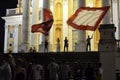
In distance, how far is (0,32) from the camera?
6406 centimetres

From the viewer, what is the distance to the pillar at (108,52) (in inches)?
711

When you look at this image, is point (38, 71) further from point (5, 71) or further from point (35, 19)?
point (35, 19)

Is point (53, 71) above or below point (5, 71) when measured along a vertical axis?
below

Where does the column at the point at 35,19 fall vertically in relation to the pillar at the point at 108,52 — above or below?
above

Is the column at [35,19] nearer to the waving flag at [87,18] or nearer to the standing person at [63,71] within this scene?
the waving flag at [87,18]

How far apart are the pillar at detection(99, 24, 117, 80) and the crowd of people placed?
97cm

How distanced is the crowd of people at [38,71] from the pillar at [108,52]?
97 centimetres

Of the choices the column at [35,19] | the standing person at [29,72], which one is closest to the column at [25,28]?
the column at [35,19]

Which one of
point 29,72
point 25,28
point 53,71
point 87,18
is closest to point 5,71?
point 29,72

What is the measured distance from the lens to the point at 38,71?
1795 cm

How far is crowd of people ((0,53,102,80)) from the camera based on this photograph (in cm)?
1500

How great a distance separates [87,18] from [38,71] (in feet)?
29.5

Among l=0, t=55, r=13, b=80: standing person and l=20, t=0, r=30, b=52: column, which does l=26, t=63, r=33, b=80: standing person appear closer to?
l=0, t=55, r=13, b=80: standing person

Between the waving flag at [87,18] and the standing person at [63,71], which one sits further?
the waving flag at [87,18]
